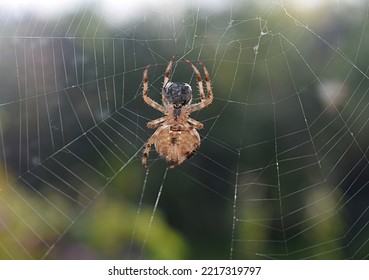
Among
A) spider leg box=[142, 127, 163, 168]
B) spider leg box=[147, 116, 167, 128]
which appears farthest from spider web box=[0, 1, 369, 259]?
spider leg box=[147, 116, 167, 128]

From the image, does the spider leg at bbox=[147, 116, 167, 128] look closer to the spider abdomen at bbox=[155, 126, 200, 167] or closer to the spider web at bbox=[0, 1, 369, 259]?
the spider abdomen at bbox=[155, 126, 200, 167]

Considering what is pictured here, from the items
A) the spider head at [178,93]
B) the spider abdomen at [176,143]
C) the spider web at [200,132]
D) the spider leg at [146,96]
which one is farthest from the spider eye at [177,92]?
the spider web at [200,132]

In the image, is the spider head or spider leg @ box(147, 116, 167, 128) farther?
spider leg @ box(147, 116, 167, 128)

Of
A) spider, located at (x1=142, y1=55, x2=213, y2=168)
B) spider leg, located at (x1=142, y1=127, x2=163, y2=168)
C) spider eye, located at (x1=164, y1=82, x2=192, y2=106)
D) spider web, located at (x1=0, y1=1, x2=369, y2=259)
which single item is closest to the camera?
spider eye, located at (x1=164, y1=82, x2=192, y2=106)

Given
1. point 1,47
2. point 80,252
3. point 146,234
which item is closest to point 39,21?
point 1,47

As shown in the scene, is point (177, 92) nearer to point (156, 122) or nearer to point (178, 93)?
point (178, 93)

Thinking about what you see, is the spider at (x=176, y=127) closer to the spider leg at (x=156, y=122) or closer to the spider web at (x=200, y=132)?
the spider leg at (x=156, y=122)
